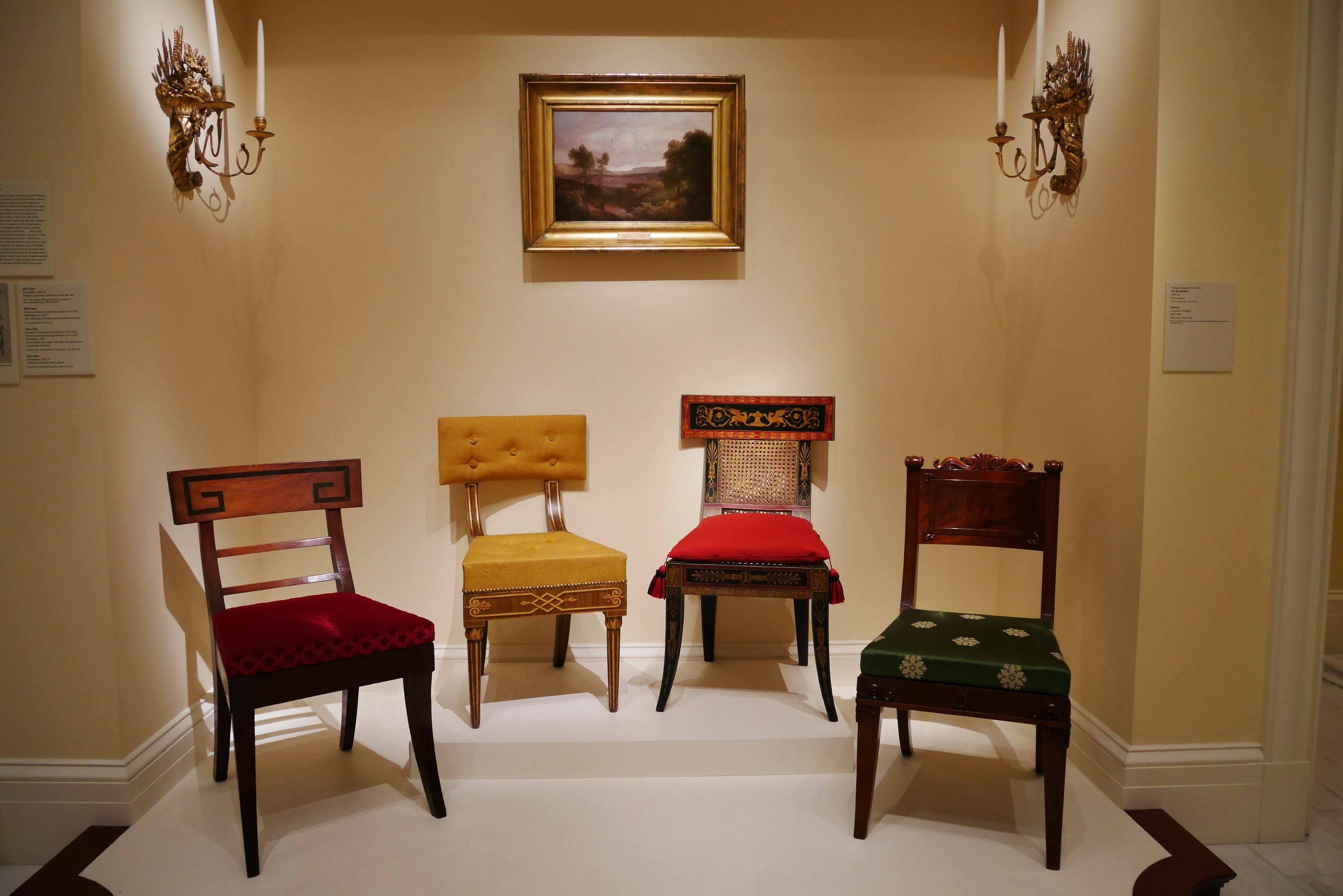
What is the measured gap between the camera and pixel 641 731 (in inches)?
106

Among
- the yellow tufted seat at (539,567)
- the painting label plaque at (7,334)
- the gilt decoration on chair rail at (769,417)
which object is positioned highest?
the painting label plaque at (7,334)

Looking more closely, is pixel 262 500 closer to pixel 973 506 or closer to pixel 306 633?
pixel 306 633

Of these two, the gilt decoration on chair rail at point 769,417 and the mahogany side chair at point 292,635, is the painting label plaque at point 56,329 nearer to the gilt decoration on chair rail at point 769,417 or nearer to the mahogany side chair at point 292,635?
the mahogany side chair at point 292,635

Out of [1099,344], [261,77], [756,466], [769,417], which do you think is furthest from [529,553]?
[1099,344]

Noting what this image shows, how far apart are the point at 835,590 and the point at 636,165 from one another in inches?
73.2

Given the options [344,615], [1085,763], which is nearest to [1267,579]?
[1085,763]

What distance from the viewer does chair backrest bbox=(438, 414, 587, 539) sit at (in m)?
3.17

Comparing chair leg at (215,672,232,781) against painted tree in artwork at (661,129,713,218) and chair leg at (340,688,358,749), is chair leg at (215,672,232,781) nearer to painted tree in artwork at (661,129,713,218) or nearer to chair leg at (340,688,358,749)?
chair leg at (340,688,358,749)

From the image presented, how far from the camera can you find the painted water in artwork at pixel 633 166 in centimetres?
325

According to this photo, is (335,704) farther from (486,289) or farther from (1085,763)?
(1085,763)

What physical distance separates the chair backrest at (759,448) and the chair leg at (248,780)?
5.84ft

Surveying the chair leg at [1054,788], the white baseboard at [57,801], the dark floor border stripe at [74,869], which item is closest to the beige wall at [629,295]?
the white baseboard at [57,801]

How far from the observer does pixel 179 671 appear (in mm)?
2654

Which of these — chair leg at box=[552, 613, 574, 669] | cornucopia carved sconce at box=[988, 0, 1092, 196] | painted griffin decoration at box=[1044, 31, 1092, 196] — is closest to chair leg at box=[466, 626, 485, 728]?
chair leg at box=[552, 613, 574, 669]
